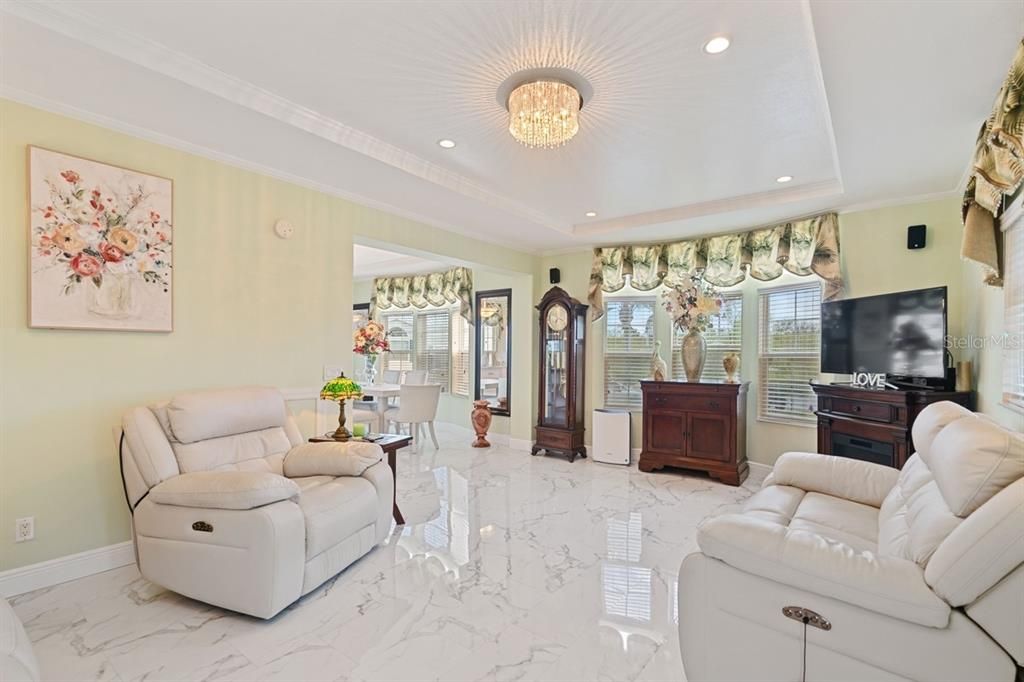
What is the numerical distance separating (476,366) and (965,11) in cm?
578

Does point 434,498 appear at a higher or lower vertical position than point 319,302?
lower

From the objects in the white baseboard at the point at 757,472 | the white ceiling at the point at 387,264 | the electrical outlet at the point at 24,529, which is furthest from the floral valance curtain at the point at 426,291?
the electrical outlet at the point at 24,529

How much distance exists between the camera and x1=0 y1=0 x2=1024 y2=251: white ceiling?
1.83m

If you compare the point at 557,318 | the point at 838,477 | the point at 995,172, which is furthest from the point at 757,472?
the point at 995,172

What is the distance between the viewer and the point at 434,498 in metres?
3.97

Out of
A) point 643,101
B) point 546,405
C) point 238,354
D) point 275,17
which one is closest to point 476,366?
point 546,405

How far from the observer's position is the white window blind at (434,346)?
738 centimetres

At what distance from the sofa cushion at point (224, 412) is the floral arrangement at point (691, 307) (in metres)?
3.72

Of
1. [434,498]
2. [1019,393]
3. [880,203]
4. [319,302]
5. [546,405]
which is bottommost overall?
[434,498]

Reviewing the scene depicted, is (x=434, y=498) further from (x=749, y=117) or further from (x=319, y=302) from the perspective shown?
(x=749, y=117)

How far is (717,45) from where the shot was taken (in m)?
2.02

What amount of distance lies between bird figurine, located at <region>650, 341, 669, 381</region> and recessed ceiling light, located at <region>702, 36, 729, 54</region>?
11.1 ft

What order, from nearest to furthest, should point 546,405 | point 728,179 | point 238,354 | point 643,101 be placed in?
1. point 643,101
2. point 238,354
3. point 728,179
4. point 546,405

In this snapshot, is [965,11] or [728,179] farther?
[728,179]
